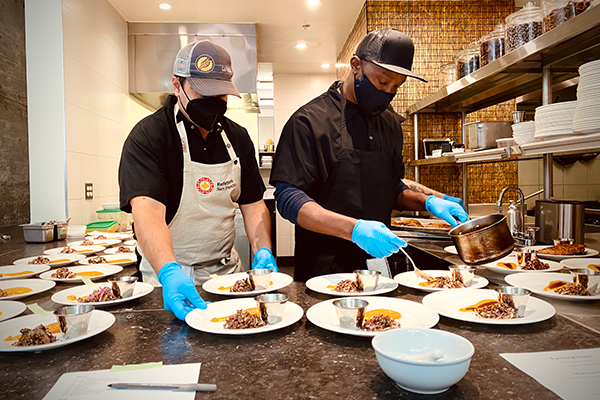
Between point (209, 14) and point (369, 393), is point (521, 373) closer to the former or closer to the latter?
point (369, 393)

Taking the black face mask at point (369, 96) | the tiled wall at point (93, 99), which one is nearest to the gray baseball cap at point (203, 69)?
the black face mask at point (369, 96)

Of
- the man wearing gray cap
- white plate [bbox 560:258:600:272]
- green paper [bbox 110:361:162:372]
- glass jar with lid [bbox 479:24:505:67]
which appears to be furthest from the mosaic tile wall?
green paper [bbox 110:361:162:372]

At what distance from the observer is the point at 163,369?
0.83 m

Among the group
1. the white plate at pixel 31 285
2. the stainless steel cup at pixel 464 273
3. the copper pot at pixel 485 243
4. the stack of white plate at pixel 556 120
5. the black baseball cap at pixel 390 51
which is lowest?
the white plate at pixel 31 285

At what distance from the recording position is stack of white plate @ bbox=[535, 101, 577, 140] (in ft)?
5.68

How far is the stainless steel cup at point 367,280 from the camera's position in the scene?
1326 millimetres

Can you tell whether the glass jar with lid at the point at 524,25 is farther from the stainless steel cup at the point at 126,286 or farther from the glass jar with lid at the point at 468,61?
the stainless steel cup at the point at 126,286

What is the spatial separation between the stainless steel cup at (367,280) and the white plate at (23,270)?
1.36 metres

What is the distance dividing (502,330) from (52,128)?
310 cm

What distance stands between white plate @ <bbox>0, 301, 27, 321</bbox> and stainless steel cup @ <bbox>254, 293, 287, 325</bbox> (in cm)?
69

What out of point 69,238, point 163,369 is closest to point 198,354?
point 163,369

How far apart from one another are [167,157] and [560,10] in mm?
1821

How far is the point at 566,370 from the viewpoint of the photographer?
0.79 m

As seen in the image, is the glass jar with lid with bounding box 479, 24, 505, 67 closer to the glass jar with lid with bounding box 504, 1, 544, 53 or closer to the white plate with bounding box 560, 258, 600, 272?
the glass jar with lid with bounding box 504, 1, 544, 53
